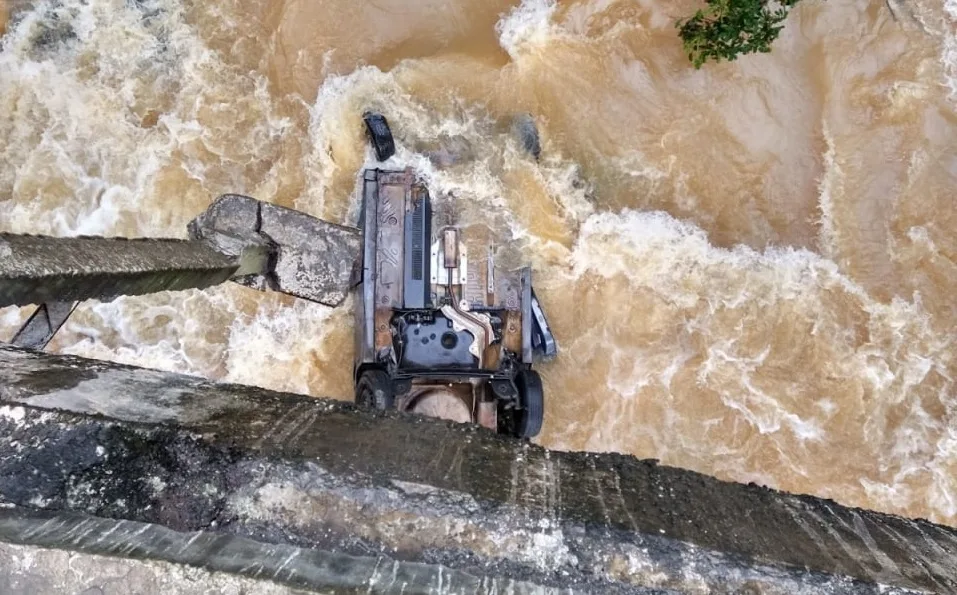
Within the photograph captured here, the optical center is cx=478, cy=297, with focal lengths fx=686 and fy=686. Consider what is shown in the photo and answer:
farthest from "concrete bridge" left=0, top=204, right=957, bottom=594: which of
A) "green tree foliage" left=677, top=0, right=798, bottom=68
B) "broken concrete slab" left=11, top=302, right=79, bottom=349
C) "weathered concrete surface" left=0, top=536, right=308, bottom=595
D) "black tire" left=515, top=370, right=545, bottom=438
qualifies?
"green tree foliage" left=677, top=0, right=798, bottom=68

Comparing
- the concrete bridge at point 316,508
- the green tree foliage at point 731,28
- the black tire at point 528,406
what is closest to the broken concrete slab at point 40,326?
the concrete bridge at point 316,508

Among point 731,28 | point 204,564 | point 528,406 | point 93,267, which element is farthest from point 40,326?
point 731,28

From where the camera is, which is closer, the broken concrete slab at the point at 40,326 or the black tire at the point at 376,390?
→ the broken concrete slab at the point at 40,326

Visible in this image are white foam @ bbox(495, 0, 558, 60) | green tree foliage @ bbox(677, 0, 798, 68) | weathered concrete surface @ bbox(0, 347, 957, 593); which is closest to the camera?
weathered concrete surface @ bbox(0, 347, 957, 593)

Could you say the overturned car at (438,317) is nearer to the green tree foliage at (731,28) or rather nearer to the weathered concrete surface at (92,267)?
the weathered concrete surface at (92,267)

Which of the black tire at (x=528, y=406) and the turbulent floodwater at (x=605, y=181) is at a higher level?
the turbulent floodwater at (x=605, y=181)

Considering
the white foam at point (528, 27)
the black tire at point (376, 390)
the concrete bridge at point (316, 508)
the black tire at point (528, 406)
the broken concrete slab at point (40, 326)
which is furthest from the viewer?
the white foam at point (528, 27)

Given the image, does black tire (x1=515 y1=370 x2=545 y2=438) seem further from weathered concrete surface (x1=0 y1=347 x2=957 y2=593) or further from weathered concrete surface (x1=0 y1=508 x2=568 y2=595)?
weathered concrete surface (x1=0 y1=508 x2=568 y2=595)
